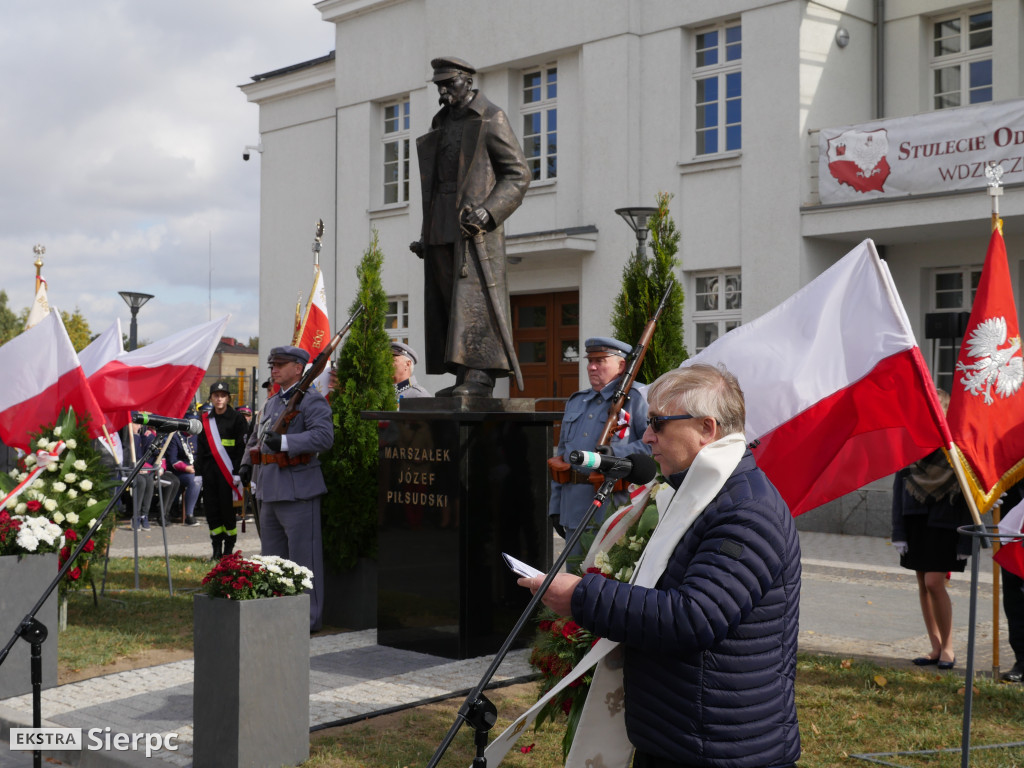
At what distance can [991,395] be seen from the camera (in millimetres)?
6109

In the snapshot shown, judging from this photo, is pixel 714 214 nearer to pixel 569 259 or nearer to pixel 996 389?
pixel 569 259

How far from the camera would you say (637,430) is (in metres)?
7.34

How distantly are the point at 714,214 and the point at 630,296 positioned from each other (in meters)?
8.35

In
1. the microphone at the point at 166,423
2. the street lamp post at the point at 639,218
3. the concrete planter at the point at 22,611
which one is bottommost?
the concrete planter at the point at 22,611

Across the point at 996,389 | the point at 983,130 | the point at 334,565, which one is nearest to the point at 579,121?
the point at 983,130

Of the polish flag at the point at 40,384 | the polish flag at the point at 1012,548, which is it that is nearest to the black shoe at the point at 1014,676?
the polish flag at the point at 1012,548

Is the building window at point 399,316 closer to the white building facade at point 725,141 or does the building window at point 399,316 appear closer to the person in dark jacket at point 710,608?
the white building facade at point 725,141

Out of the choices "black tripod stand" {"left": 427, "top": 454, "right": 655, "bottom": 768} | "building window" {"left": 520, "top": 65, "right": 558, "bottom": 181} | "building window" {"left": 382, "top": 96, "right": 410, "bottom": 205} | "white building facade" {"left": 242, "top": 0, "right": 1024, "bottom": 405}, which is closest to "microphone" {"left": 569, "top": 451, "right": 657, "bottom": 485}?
"black tripod stand" {"left": 427, "top": 454, "right": 655, "bottom": 768}

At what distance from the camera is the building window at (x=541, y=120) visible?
66.3ft

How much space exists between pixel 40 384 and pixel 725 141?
466 inches

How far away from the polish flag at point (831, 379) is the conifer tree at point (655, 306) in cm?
310

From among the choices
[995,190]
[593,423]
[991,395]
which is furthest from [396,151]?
[991,395]

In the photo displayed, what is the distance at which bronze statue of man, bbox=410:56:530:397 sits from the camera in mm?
7637

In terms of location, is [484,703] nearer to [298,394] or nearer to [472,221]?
[472,221]
